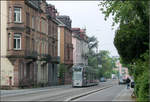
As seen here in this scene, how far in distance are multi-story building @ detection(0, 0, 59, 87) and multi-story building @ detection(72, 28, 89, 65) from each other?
3341 centimetres

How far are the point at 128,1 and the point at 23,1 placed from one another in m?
31.4

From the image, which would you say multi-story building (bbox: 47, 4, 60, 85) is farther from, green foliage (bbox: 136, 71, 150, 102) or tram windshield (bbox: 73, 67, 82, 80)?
green foliage (bbox: 136, 71, 150, 102)

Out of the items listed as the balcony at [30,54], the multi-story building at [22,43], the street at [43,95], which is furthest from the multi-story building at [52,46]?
the street at [43,95]

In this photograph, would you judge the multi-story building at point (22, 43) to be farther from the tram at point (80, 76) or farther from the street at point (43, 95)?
the street at point (43, 95)

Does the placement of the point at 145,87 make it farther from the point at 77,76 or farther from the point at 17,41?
the point at 77,76

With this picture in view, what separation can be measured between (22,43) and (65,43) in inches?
1199

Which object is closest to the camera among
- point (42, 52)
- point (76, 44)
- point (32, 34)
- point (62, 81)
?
point (32, 34)

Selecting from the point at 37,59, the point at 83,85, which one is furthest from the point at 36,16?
the point at 83,85

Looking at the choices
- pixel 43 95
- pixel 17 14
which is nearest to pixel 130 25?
pixel 43 95

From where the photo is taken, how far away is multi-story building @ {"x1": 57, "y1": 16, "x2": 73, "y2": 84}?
7698 cm

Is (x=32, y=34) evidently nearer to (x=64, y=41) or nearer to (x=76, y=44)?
(x=64, y=41)

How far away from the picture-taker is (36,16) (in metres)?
55.7

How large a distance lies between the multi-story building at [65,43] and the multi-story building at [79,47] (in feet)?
29.4

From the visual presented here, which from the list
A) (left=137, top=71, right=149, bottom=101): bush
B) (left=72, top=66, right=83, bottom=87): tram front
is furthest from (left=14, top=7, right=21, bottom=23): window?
(left=137, top=71, right=149, bottom=101): bush
